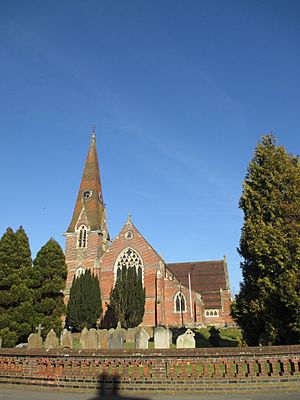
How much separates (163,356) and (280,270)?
6.58m

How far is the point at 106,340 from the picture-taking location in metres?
14.2

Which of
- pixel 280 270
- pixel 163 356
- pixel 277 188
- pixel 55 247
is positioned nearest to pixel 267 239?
pixel 280 270

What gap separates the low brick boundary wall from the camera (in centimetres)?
754

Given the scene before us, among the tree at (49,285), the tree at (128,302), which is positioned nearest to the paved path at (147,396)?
the tree at (49,285)

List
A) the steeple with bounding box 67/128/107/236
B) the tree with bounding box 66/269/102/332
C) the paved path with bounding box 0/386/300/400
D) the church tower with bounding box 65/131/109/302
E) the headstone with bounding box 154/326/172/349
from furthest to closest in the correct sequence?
1. the steeple with bounding box 67/128/107/236
2. the church tower with bounding box 65/131/109/302
3. the tree with bounding box 66/269/102/332
4. the headstone with bounding box 154/326/172/349
5. the paved path with bounding box 0/386/300/400

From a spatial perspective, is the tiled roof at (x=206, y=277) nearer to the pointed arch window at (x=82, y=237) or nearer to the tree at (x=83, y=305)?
the pointed arch window at (x=82, y=237)

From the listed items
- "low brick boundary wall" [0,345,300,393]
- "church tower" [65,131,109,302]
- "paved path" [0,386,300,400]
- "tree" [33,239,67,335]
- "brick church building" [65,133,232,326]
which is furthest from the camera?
"church tower" [65,131,109,302]

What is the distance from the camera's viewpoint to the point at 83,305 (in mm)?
31406

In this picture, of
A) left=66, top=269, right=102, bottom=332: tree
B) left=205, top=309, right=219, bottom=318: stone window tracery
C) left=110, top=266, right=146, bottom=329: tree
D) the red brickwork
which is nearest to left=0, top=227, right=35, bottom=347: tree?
left=66, top=269, right=102, bottom=332: tree

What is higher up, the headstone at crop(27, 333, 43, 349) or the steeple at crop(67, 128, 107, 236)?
the steeple at crop(67, 128, 107, 236)

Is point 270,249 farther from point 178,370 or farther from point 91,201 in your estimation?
point 91,201

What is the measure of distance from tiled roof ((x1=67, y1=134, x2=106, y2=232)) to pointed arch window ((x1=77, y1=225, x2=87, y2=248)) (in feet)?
3.25

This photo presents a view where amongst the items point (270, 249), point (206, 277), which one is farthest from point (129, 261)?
point (270, 249)

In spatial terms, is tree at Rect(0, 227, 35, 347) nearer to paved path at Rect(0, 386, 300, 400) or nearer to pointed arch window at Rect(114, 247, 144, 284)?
pointed arch window at Rect(114, 247, 144, 284)
